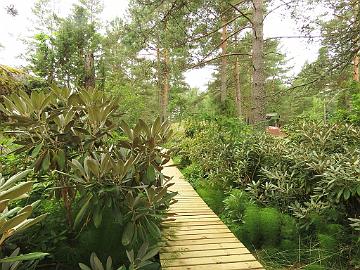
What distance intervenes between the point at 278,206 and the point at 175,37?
19.4 feet

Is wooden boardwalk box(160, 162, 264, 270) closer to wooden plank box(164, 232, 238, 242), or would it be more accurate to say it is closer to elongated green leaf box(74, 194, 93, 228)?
wooden plank box(164, 232, 238, 242)

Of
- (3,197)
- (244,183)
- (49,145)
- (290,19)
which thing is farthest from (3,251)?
(290,19)

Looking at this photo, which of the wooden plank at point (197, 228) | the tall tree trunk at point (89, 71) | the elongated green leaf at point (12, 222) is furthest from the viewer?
the tall tree trunk at point (89, 71)

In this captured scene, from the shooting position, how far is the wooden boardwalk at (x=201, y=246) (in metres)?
2.46

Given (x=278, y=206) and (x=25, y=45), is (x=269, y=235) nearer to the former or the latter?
(x=278, y=206)

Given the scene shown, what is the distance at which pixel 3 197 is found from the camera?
3.53 feet

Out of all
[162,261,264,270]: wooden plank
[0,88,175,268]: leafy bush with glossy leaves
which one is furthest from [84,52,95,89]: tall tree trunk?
[162,261,264,270]: wooden plank

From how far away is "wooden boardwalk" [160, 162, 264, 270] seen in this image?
2.46 metres

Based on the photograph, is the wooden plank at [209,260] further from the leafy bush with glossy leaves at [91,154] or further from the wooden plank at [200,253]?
the leafy bush with glossy leaves at [91,154]

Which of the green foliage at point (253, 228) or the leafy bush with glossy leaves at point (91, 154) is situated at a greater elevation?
the leafy bush with glossy leaves at point (91, 154)

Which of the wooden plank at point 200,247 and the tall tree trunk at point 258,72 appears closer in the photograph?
the wooden plank at point 200,247

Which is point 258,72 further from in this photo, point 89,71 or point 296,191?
point 89,71

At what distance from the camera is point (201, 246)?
2.82 metres

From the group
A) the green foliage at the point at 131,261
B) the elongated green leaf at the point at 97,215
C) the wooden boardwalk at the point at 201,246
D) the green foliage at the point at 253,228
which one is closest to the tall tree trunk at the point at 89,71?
the wooden boardwalk at the point at 201,246
